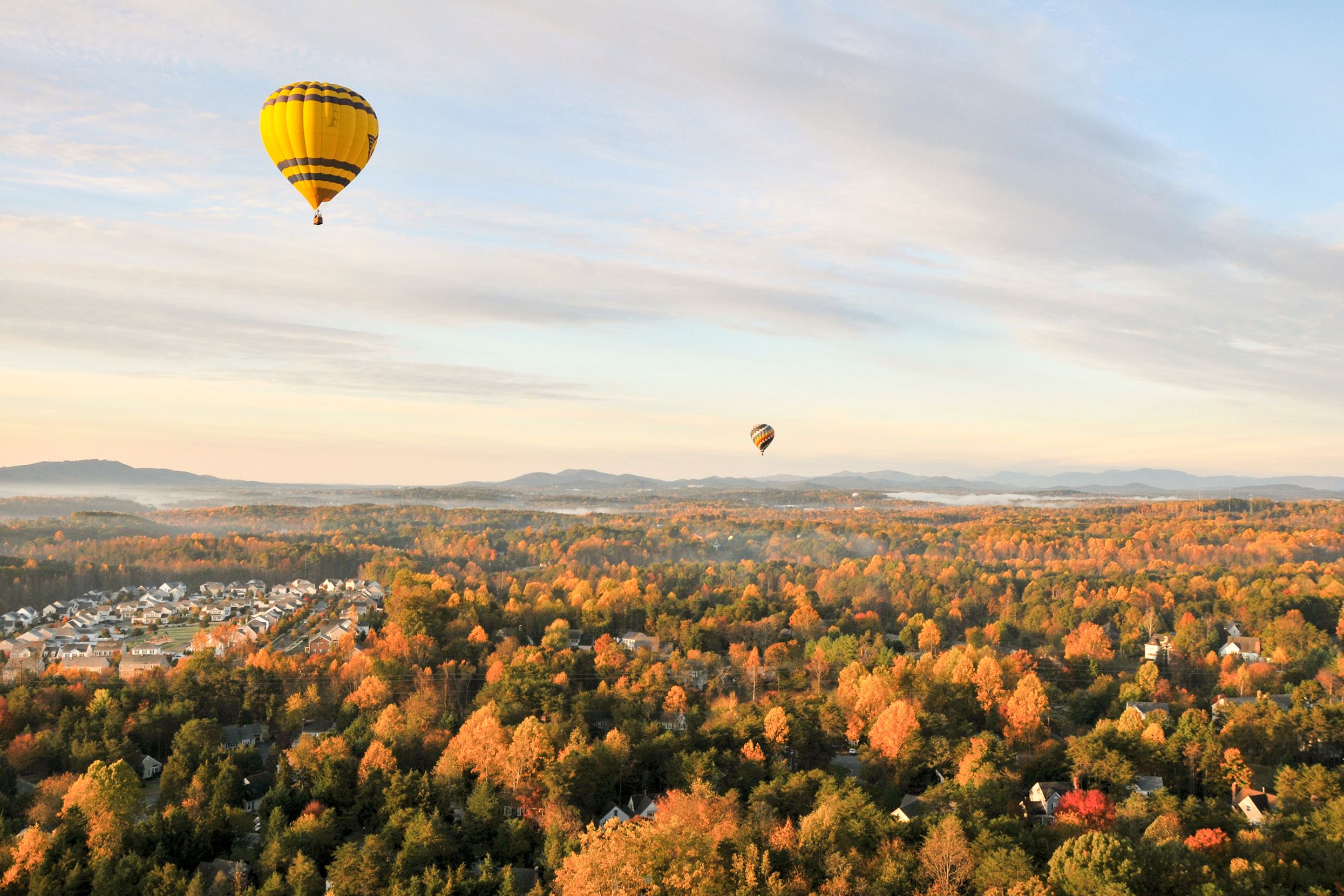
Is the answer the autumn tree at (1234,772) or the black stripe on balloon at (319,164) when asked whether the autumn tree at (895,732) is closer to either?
the autumn tree at (1234,772)

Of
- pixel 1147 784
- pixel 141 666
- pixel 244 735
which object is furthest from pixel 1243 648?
pixel 141 666

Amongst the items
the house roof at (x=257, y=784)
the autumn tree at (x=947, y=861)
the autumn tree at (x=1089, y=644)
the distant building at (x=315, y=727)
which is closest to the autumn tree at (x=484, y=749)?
the house roof at (x=257, y=784)

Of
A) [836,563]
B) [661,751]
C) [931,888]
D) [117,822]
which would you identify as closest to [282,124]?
[117,822]

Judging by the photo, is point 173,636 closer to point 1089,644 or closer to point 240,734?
point 240,734

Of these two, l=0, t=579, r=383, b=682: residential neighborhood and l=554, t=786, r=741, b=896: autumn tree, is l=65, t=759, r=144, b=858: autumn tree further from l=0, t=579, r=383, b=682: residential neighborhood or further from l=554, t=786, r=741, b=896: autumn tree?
l=0, t=579, r=383, b=682: residential neighborhood

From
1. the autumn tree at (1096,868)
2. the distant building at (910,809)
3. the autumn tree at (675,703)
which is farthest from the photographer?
the autumn tree at (675,703)

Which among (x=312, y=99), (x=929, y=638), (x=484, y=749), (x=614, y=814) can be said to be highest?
(x=312, y=99)

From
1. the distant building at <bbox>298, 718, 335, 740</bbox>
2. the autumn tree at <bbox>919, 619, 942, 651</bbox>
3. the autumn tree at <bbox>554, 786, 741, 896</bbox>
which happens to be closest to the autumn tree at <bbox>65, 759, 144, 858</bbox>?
the distant building at <bbox>298, 718, 335, 740</bbox>
